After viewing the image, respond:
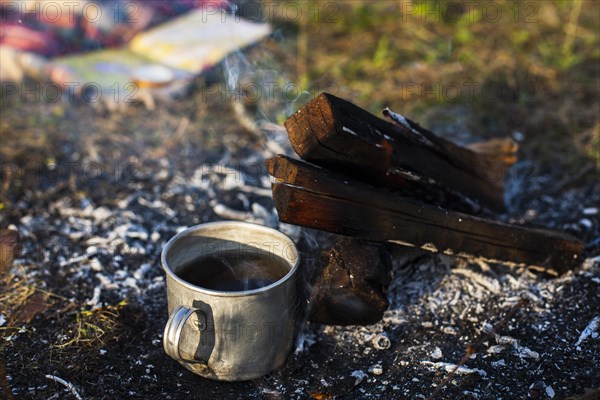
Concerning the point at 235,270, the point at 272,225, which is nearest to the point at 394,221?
the point at 235,270

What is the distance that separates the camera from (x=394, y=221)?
7.54ft

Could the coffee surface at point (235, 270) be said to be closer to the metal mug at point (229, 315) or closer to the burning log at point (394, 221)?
the metal mug at point (229, 315)

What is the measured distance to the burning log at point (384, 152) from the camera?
2.16 m

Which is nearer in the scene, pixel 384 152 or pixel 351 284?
pixel 351 284

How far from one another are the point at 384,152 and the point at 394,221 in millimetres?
265

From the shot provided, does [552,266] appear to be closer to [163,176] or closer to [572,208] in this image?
[572,208]

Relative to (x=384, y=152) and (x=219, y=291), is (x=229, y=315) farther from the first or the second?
(x=384, y=152)

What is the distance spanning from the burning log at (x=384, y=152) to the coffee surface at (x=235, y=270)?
0.43 m

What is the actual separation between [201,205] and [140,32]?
8.34ft

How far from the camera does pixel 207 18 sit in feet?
17.7

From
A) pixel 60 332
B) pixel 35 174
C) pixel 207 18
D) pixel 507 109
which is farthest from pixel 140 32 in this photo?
pixel 60 332

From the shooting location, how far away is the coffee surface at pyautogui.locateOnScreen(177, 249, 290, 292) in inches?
88.7

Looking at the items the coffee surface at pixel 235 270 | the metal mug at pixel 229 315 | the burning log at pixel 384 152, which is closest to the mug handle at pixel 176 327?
the metal mug at pixel 229 315

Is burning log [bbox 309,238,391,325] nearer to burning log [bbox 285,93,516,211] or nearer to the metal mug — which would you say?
the metal mug
